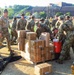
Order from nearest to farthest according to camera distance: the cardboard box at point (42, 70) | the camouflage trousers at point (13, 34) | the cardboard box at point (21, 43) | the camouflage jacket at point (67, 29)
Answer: the cardboard box at point (42, 70) → the camouflage jacket at point (67, 29) → the cardboard box at point (21, 43) → the camouflage trousers at point (13, 34)

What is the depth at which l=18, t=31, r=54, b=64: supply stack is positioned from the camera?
7.12 metres

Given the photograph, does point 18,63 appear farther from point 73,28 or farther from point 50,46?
point 73,28

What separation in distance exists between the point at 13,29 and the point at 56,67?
17.9 ft

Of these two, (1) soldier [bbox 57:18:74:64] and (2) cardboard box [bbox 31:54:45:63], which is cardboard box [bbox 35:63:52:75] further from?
(1) soldier [bbox 57:18:74:64]

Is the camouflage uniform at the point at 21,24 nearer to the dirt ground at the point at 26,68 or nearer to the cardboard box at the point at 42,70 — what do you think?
the dirt ground at the point at 26,68

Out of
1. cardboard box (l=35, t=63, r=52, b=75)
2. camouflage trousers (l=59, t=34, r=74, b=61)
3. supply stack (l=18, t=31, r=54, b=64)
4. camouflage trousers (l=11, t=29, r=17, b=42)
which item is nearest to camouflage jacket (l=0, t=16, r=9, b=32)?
supply stack (l=18, t=31, r=54, b=64)

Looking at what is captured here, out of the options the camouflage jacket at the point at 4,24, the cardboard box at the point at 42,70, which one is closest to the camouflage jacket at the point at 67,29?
the cardboard box at the point at 42,70

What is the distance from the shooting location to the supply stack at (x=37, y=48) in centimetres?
712

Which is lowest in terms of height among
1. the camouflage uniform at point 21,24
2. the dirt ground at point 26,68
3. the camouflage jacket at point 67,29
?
the dirt ground at point 26,68

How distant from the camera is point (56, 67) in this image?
274 inches

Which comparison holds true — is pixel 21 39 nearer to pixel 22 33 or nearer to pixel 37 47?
pixel 22 33

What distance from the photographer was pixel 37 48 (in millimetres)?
7121

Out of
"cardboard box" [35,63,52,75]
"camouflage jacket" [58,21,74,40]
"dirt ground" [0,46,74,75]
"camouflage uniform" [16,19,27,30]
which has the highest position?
"camouflage jacket" [58,21,74,40]

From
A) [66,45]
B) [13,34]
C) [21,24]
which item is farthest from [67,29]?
[13,34]
